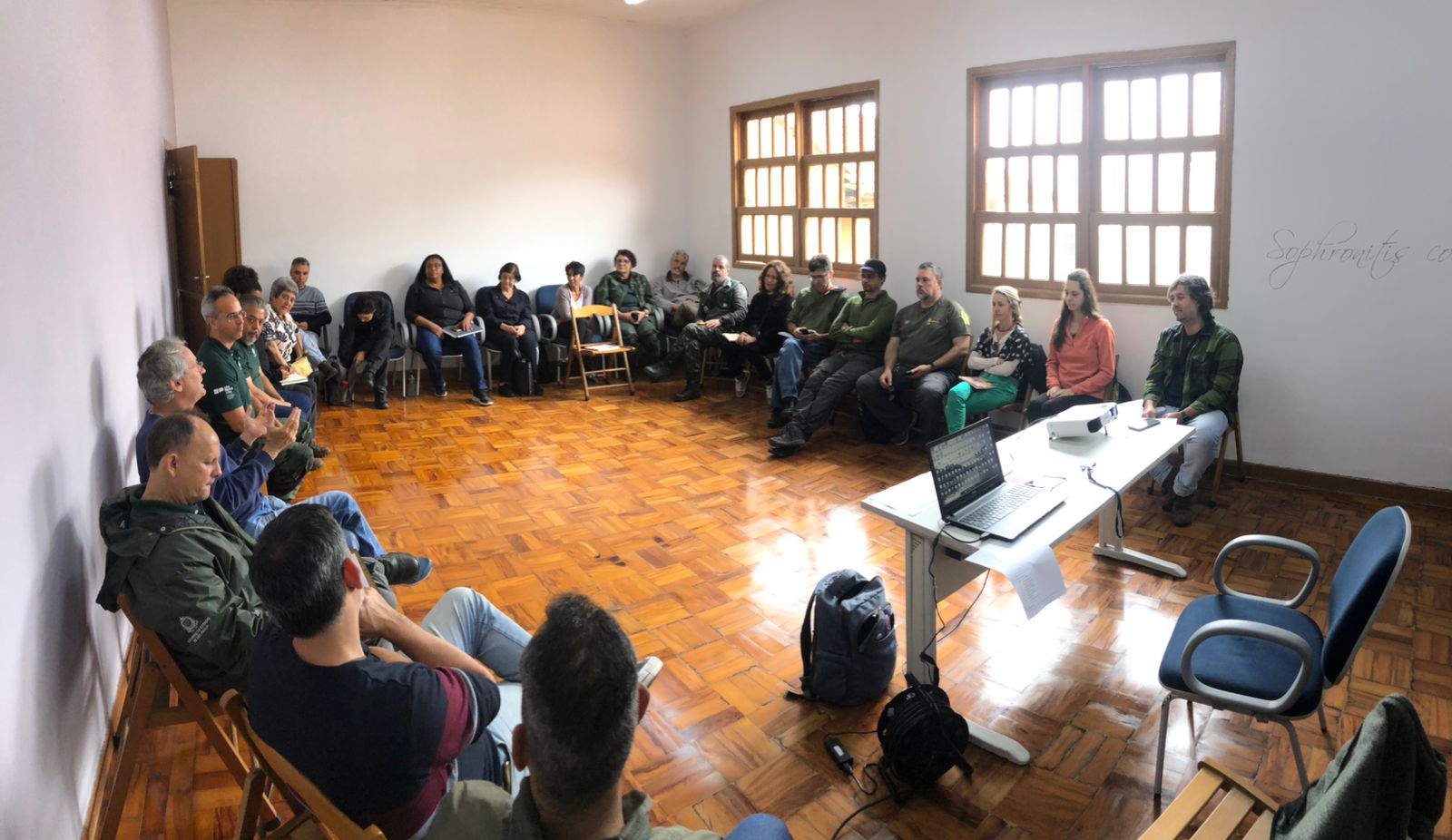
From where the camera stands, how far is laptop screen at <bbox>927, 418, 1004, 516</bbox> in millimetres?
2709

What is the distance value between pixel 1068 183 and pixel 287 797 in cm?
561

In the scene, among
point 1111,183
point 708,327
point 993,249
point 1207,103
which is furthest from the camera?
point 708,327

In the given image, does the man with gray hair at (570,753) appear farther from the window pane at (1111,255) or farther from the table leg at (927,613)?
the window pane at (1111,255)

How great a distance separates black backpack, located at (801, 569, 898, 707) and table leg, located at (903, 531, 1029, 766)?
13 cm

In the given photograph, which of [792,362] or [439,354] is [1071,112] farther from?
[439,354]

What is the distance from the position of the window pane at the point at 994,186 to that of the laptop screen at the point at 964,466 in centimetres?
379

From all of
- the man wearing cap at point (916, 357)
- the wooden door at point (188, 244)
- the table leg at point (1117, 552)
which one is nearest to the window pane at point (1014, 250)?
the man wearing cap at point (916, 357)

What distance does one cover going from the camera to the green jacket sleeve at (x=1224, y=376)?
4770 mm

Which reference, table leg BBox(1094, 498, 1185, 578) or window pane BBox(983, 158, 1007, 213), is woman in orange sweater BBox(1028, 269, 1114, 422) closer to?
window pane BBox(983, 158, 1007, 213)

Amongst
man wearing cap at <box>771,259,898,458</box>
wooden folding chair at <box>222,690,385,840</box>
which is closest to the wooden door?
man wearing cap at <box>771,259,898,458</box>

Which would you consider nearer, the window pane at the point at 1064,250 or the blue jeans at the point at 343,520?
the blue jeans at the point at 343,520

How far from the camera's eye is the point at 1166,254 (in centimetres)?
550

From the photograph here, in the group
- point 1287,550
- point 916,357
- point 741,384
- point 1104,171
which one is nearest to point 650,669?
point 1287,550

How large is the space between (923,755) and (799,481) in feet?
9.62
